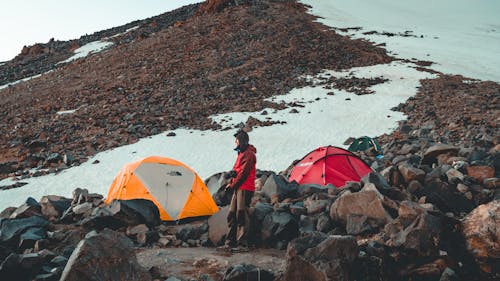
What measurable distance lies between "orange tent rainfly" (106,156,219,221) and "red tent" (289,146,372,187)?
3.31 m

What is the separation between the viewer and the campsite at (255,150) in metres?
5.74

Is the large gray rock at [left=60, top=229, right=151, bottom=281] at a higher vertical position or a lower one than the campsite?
higher

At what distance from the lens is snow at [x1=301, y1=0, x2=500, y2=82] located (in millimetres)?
38594

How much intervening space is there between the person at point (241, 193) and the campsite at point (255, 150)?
5 cm

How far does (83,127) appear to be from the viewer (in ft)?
77.9

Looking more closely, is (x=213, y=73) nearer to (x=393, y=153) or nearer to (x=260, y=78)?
(x=260, y=78)

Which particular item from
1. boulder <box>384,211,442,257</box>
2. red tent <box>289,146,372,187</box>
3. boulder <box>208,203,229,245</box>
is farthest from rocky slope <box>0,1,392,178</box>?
boulder <box>384,211,442,257</box>

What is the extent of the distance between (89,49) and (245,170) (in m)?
45.9

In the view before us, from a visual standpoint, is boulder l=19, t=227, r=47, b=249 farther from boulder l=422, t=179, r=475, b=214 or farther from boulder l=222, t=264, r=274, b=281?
boulder l=422, t=179, r=475, b=214

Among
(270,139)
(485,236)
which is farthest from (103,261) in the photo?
(270,139)

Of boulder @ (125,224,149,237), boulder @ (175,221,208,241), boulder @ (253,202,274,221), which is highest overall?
boulder @ (253,202,274,221)

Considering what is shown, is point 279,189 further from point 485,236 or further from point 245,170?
point 485,236

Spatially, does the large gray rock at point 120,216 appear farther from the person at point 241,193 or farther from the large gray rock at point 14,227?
the person at point 241,193

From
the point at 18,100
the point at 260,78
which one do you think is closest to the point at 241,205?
the point at 260,78
